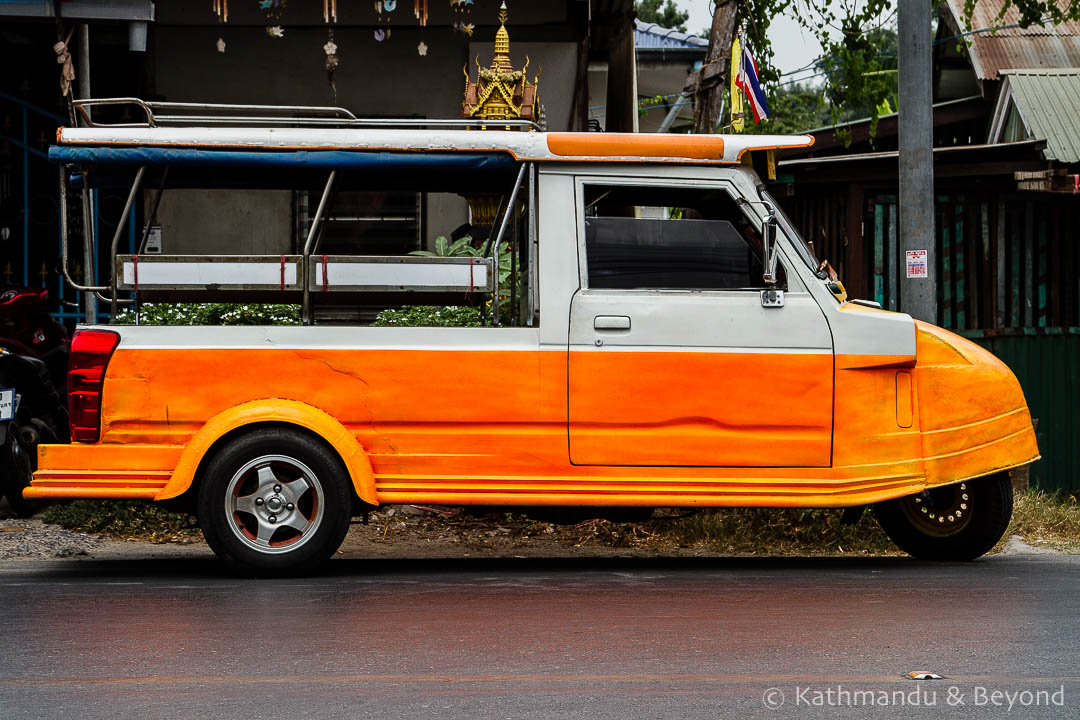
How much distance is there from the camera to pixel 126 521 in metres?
8.76

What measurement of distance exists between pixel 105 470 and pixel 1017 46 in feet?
49.2

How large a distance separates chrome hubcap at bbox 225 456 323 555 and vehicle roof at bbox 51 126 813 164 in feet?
5.31

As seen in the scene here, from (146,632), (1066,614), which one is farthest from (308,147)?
(1066,614)

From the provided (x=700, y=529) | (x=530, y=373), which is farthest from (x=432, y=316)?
(x=700, y=529)

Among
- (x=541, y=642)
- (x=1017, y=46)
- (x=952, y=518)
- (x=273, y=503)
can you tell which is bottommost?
(x=541, y=642)

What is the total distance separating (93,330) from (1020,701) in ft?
15.2

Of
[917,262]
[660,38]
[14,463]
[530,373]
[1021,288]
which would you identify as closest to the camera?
[530,373]

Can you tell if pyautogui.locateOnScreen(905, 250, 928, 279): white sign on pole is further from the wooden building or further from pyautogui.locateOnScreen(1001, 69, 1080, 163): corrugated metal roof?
pyautogui.locateOnScreen(1001, 69, 1080, 163): corrugated metal roof

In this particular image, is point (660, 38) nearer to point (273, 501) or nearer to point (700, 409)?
point (700, 409)

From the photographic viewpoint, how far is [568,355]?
267 inches

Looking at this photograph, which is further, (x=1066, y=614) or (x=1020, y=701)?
(x=1066, y=614)

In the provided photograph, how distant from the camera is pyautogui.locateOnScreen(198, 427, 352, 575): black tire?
21.7 feet

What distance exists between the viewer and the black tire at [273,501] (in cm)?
662

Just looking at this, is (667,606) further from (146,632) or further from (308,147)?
(308,147)
